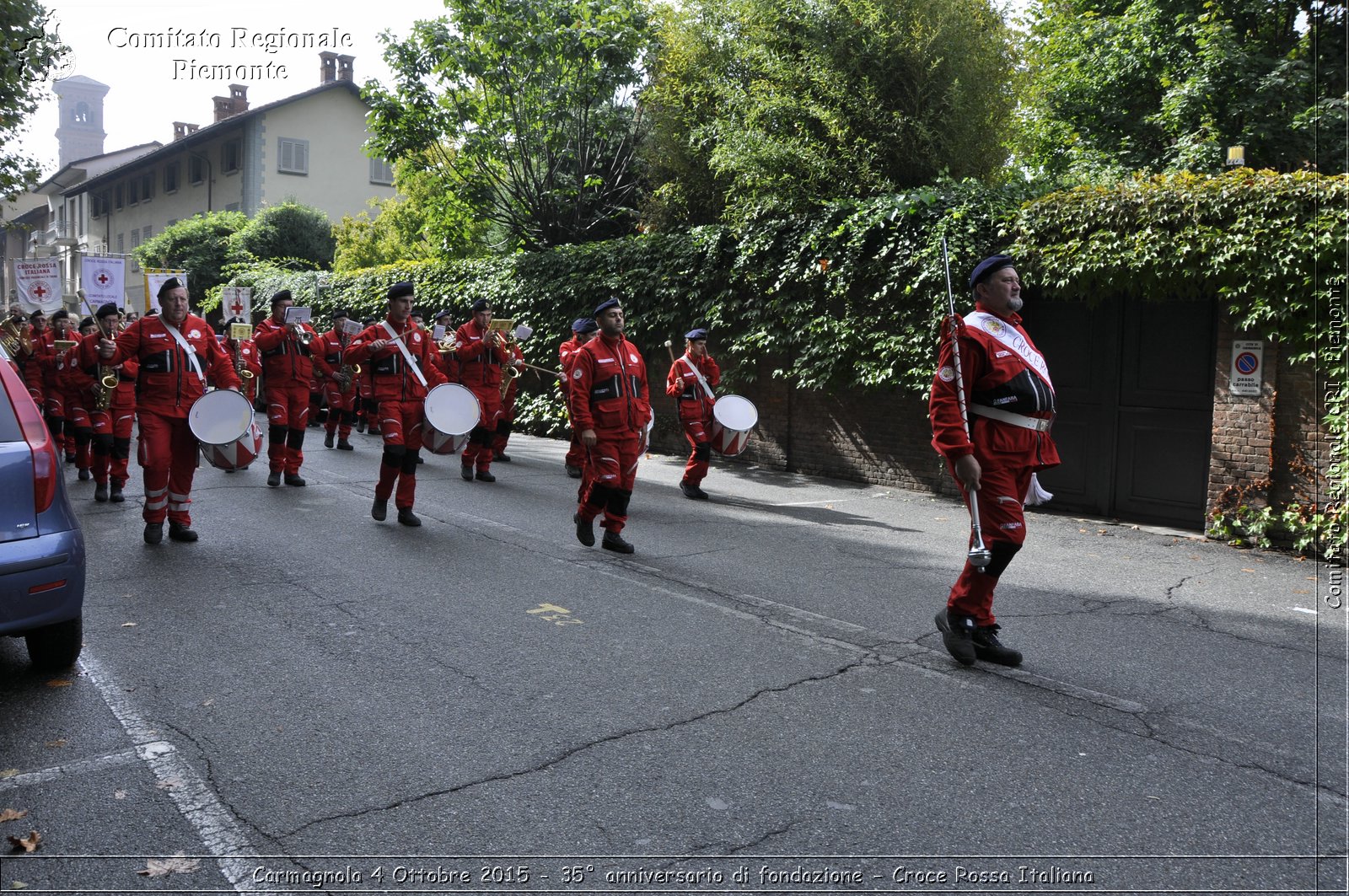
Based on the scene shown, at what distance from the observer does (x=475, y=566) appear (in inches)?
304

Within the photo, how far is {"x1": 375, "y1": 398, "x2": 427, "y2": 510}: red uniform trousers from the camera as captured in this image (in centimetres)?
937

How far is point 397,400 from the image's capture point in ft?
31.0

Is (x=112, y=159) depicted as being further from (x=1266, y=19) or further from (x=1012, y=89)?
(x=1266, y=19)

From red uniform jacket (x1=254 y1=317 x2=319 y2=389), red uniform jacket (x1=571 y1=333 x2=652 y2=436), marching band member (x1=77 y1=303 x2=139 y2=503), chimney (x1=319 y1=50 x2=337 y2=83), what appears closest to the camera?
red uniform jacket (x1=571 y1=333 x2=652 y2=436)

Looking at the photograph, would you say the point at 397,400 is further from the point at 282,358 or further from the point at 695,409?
the point at 695,409

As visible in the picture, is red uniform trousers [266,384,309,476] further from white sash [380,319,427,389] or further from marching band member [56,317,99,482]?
white sash [380,319,427,389]

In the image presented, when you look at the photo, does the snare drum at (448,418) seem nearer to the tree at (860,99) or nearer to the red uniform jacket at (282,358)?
the red uniform jacket at (282,358)

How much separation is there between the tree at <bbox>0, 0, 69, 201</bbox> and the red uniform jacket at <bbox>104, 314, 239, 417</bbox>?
1397 centimetres

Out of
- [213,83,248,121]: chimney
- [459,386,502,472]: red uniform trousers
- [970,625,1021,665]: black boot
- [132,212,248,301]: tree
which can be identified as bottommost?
[970,625,1021,665]: black boot

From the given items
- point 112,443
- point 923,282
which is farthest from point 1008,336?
point 112,443

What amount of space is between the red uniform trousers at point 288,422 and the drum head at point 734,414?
15.3 feet

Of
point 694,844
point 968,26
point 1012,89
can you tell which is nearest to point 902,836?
point 694,844

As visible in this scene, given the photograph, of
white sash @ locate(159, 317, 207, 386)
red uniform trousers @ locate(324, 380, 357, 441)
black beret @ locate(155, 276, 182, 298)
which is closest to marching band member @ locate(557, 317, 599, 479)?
white sash @ locate(159, 317, 207, 386)

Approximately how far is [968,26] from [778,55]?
12.6ft
